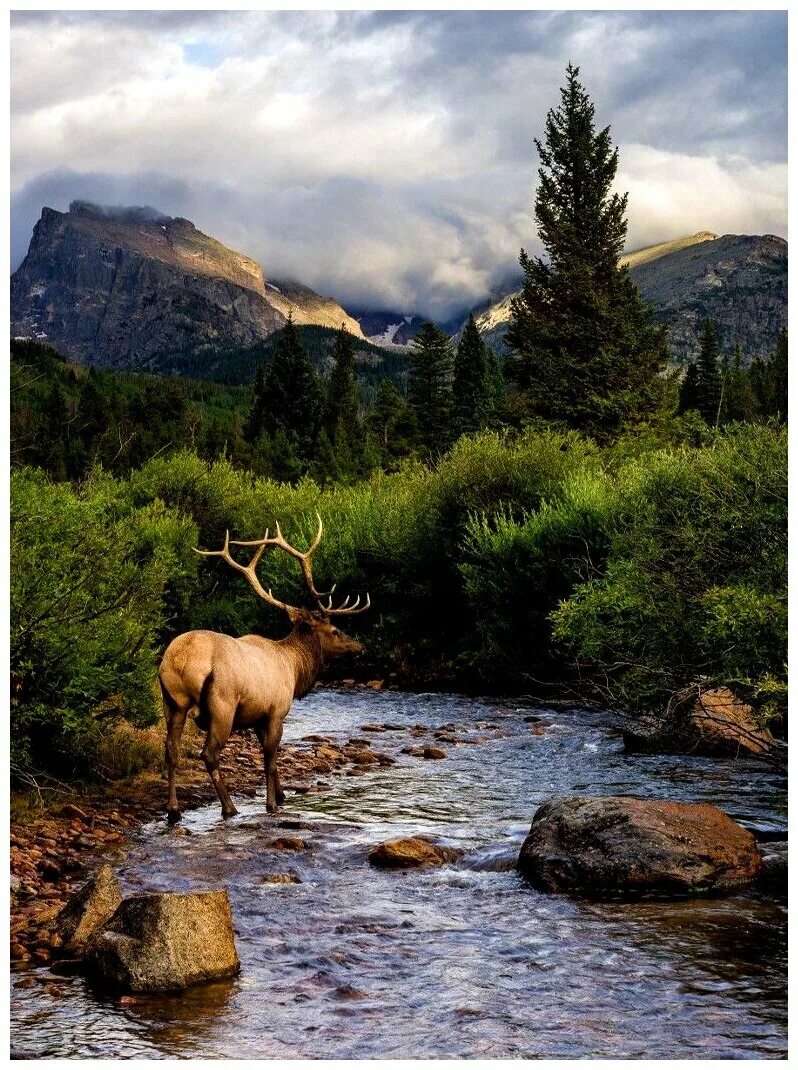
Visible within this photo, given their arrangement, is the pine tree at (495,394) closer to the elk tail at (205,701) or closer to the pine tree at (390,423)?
the pine tree at (390,423)

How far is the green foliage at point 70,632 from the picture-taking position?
12.6m

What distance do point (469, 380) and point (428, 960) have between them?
303ft

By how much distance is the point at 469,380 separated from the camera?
98.9 metres

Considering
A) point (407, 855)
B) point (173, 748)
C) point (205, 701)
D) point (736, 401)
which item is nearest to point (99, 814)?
point (173, 748)

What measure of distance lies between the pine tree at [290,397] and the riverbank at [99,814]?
230 feet

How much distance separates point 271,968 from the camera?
27.1 feet

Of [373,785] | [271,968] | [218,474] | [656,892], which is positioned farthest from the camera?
[218,474]

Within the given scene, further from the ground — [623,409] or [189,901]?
[623,409]

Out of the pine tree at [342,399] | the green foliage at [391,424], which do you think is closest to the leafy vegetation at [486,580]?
the pine tree at [342,399]

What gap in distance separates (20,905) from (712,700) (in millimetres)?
13919
